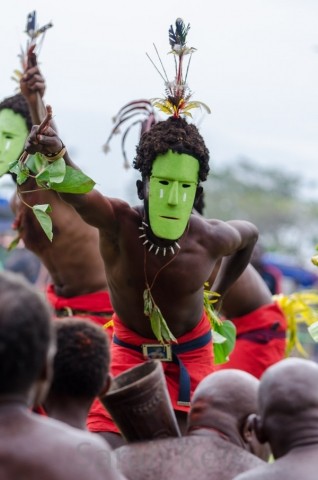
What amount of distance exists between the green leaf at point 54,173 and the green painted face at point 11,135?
153 cm

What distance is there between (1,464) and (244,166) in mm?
43917

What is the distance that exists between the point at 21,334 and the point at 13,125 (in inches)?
151

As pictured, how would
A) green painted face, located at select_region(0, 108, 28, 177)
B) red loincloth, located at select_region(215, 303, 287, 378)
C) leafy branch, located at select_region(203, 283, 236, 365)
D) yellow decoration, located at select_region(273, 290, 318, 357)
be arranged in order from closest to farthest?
leafy branch, located at select_region(203, 283, 236, 365)
green painted face, located at select_region(0, 108, 28, 177)
red loincloth, located at select_region(215, 303, 287, 378)
yellow decoration, located at select_region(273, 290, 318, 357)

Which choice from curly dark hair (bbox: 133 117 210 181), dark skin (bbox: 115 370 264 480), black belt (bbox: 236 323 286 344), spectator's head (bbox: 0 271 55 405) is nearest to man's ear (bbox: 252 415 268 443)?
dark skin (bbox: 115 370 264 480)

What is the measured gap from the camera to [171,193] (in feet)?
16.9

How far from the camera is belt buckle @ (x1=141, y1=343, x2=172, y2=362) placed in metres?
5.27

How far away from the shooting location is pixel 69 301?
645 cm

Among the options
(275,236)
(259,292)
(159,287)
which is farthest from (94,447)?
(275,236)

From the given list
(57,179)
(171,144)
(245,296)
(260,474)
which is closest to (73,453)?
(260,474)

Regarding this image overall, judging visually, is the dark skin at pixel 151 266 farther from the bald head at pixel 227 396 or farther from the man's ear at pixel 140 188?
the bald head at pixel 227 396

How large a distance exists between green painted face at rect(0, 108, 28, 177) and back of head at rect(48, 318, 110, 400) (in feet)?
9.38

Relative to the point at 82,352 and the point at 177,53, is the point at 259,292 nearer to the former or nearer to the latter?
the point at 177,53

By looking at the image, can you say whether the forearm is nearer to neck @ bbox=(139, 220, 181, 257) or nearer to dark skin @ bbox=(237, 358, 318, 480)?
neck @ bbox=(139, 220, 181, 257)

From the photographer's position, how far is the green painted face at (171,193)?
512 cm
